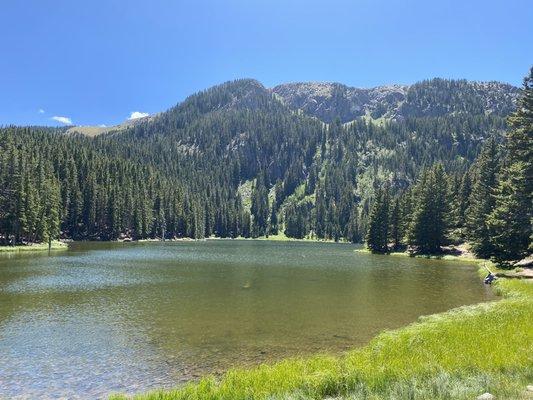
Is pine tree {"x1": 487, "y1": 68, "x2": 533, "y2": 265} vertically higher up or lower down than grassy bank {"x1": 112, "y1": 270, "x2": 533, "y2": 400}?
higher up

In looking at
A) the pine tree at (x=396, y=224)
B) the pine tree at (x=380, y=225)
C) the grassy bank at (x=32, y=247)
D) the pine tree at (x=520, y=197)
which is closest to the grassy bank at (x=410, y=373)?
the pine tree at (x=520, y=197)

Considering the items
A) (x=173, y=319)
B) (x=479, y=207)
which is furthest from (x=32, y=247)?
(x=479, y=207)

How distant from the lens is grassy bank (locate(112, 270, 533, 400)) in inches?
558

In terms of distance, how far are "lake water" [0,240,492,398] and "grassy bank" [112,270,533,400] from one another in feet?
16.4

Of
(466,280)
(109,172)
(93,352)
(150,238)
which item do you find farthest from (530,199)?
(109,172)

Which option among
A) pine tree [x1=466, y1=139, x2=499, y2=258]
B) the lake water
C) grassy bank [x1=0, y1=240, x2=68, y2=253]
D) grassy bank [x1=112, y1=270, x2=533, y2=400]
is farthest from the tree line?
grassy bank [x1=0, y1=240, x2=68, y2=253]

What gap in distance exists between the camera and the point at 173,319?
33656mm

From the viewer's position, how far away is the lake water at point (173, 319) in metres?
21.8

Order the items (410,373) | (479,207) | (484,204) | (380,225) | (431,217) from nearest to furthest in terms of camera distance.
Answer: (410,373) → (484,204) → (479,207) → (431,217) → (380,225)

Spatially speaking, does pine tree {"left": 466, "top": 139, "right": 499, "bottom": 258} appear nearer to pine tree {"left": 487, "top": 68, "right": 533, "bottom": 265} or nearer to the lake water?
pine tree {"left": 487, "top": 68, "right": 533, "bottom": 265}

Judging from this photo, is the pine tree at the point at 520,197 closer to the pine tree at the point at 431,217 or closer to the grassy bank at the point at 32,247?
the pine tree at the point at 431,217

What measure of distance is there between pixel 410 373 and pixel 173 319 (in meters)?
21.6

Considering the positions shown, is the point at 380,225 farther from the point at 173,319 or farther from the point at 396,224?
the point at 173,319

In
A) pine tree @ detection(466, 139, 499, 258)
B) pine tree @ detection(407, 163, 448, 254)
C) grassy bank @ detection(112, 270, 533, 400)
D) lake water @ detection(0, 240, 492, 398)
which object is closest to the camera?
grassy bank @ detection(112, 270, 533, 400)
